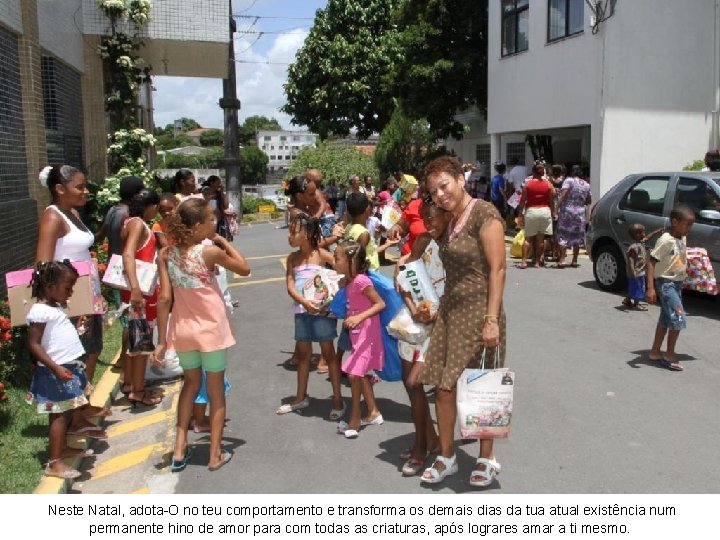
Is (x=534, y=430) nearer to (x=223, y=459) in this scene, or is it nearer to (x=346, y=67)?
(x=223, y=459)

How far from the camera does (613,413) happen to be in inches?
211

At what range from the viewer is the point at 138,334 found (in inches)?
223

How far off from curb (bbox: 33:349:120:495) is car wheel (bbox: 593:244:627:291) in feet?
21.7

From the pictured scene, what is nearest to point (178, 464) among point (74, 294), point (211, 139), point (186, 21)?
point (74, 294)

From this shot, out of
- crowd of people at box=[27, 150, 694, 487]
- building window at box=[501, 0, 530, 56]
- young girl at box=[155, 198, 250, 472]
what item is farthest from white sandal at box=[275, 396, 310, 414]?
building window at box=[501, 0, 530, 56]

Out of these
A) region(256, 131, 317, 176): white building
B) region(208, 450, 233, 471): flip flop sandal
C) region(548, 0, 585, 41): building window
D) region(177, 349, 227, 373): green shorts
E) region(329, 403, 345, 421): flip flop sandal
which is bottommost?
region(208, 450, 233, 471): flip flop sandal

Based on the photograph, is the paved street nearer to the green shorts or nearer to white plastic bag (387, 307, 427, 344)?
the green shorts

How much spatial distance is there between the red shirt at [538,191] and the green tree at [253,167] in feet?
236

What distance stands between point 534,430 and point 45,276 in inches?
136

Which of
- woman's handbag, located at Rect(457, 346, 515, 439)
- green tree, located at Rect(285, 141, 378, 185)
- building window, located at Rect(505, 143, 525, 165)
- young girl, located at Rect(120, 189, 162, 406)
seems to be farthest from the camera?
green tree, located at Rect(285, 141, 378, 185)

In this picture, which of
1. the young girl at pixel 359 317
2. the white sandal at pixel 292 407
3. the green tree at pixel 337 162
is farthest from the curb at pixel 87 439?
the green tree at pixel 337 162

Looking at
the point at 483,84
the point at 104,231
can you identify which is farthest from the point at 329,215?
the point at 483,84

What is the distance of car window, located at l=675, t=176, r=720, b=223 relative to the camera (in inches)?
331
